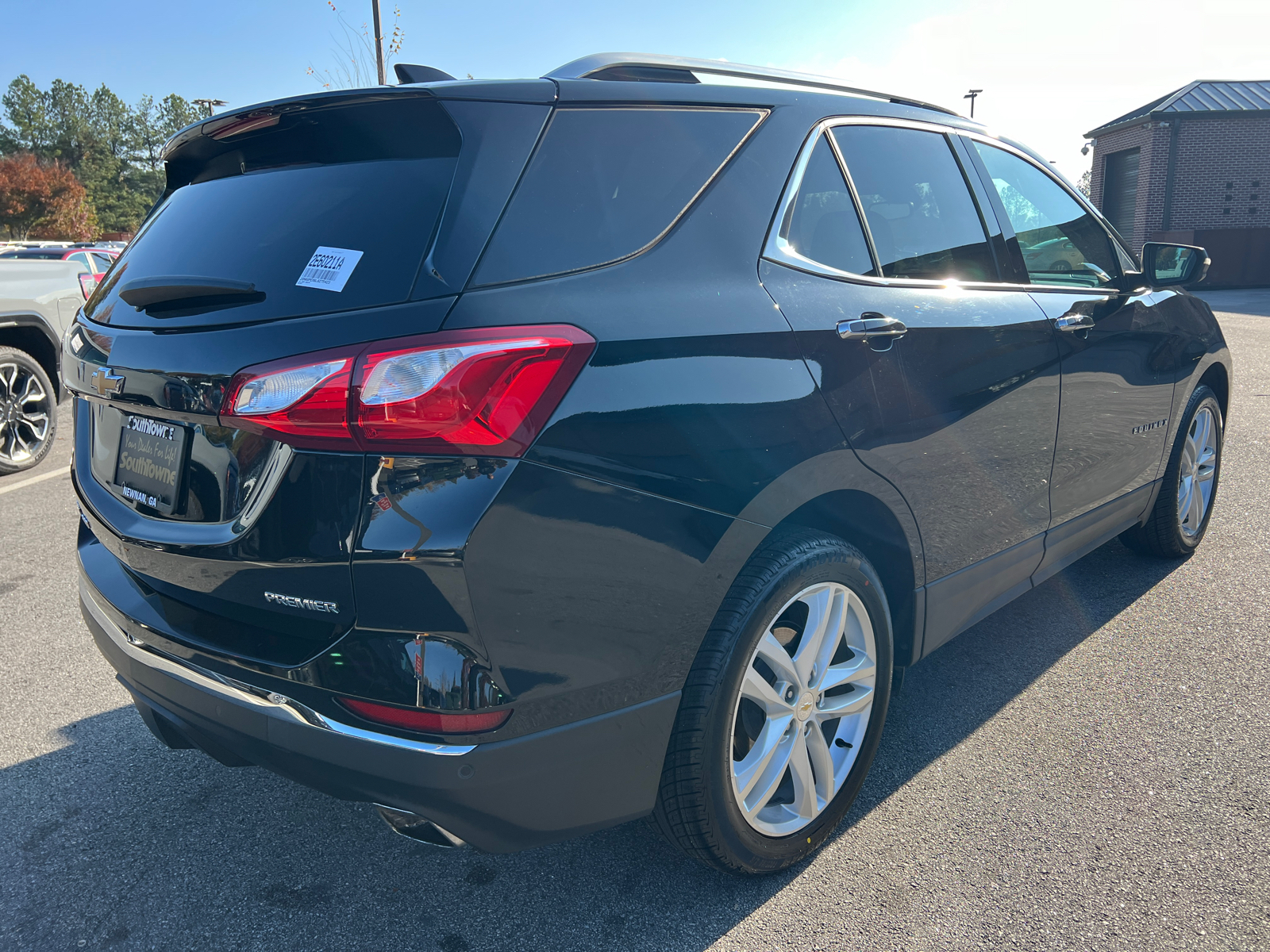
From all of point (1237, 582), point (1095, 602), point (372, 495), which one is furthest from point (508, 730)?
point (1237, 582)

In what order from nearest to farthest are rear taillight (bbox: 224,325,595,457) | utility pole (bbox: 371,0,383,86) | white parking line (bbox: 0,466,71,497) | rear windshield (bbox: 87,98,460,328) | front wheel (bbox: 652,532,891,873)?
rear taillight (bbox: 224,325,595,457) → rear windshield (bbox: 87,98,460,328) → front wheel (bbox: 652,532,891,873) → white parking line (bbox: 0,466,71,497) → utility pole (bbox: 371,0,383,86)

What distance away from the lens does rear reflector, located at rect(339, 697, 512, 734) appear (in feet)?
5.12

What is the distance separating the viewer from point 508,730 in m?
1.60

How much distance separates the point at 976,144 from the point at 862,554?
1.53 meters

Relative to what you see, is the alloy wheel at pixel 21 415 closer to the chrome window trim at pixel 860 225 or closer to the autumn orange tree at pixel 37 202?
the chrome window trim at pixel 860 225

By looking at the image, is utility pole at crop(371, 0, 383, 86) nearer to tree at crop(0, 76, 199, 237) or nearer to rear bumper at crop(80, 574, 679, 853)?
rear bumper at crop(80, 574, 679, 853)

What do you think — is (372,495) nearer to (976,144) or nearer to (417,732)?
(417,732)

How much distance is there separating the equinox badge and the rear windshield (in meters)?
0.51

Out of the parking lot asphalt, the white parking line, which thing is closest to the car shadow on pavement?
the parking lot asphalt

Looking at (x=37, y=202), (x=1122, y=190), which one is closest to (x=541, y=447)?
(x=1122, y=190)

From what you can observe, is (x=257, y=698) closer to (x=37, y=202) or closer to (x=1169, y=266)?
(x=1169, y=266)

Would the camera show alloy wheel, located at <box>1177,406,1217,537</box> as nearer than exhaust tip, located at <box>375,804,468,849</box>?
No

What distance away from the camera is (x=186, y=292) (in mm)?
1855

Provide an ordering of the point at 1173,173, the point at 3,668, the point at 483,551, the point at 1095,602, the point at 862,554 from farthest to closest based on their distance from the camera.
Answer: the point at 1173,173
the point at 1095,602
the point at 3,668
the point at 862,554
the point at 483,551
